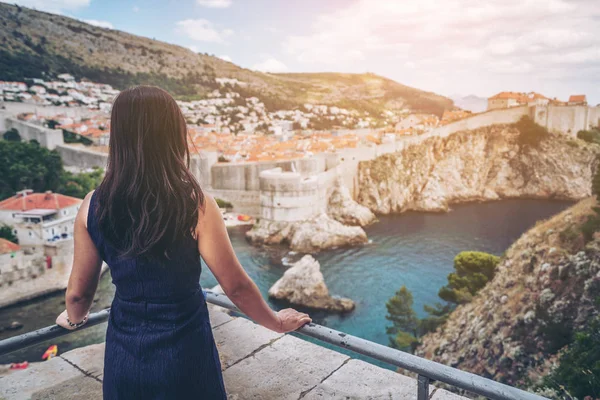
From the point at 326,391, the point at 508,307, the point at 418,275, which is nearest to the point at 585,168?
the point at 418,275

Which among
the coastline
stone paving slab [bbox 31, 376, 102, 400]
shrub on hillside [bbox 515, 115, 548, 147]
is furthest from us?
shrub on hillside [bbox 515, 115, 548, 147]

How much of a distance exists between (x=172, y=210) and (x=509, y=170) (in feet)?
109

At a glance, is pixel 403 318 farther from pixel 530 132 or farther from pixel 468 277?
pixel 530 132

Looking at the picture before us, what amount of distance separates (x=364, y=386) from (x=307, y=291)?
1084cm

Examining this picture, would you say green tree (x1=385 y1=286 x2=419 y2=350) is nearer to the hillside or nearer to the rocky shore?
the rocky shore

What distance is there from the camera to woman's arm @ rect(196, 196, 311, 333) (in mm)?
746

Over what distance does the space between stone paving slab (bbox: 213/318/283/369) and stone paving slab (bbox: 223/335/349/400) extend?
1.3 inches

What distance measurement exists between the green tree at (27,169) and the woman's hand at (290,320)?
19.6m

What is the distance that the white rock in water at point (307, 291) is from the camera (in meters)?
11.7

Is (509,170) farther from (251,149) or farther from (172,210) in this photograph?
(172,210)

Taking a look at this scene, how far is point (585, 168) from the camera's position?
2791cm

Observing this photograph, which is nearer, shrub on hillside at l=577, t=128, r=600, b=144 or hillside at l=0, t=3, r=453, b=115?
shrub on hillside at l=577, t=128, r=600, b=144

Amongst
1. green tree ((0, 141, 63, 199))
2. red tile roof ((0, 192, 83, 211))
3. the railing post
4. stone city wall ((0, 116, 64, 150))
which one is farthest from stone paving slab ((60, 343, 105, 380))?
stone city wall ((0, 116, 64, 150))

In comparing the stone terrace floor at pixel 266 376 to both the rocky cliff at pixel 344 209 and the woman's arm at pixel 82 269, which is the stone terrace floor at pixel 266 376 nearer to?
the woman's arm at pixel 82 269
